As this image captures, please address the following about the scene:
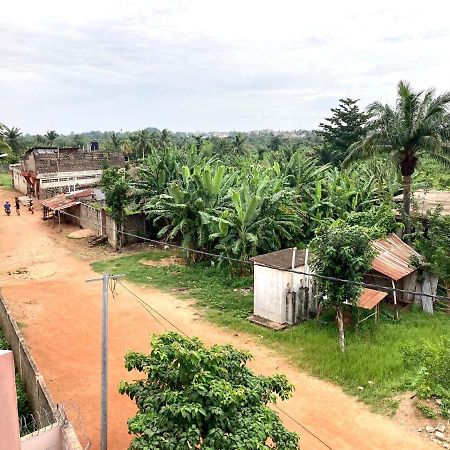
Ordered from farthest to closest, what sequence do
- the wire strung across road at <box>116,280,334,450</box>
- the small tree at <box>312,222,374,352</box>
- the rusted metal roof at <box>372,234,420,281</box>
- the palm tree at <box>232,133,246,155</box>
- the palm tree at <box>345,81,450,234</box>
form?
the palm tree at <box>232,133,246,155</box> → the palm tree at <box>345,81,450,234</box> → the rusted metal roof at <box>372,234,420,281</box> → the small tree at <box>312,222,374,352</box> → the wire strung across road at <box>116,280,334,450</box>

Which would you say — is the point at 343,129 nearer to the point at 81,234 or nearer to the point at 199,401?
the point at 81,234

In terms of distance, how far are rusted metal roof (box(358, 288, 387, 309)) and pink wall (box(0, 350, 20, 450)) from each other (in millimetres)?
8985

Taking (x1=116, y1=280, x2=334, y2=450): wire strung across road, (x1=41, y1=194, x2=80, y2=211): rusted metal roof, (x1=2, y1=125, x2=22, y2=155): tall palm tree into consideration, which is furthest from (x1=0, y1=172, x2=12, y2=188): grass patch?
(x1=116, y1=280, x2=334, y2=450): wire strung across road

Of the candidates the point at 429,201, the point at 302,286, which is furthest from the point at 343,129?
the point at 302,286

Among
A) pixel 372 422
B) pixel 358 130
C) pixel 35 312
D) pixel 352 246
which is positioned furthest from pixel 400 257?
pixel 358 130

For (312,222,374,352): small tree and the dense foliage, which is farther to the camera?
the dense foliage

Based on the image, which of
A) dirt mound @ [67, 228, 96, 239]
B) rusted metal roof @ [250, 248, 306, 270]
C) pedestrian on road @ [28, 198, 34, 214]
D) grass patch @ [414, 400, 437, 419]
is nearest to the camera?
grass patch @ [414, 400, 437, 419]

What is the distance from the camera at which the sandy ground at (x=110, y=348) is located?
805 centimetres

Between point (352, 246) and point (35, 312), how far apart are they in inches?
374

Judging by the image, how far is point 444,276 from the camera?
1348 cm

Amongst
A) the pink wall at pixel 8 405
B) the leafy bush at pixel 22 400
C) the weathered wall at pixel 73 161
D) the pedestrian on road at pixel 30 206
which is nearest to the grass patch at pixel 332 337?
the leafy bush at pixel 22 400

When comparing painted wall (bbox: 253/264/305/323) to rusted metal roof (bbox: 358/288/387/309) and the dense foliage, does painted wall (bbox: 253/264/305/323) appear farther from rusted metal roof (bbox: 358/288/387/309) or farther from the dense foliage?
the dense foliage

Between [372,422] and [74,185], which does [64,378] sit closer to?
[372,422]

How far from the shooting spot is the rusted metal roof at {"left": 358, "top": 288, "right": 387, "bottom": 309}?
11818 millimetres
